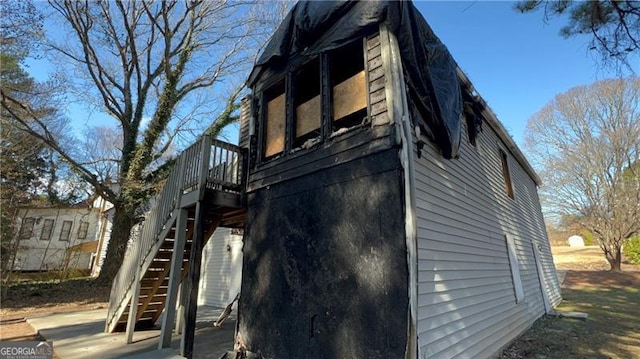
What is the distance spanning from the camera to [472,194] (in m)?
5.79

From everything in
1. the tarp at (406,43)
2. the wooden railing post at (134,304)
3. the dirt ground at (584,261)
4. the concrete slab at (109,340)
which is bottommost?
the concrete slab at (109,340)

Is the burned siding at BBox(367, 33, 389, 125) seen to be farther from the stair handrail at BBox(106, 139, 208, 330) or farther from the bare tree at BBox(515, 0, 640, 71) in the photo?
the stair handrail at BBox(106, 139, 208, 330)

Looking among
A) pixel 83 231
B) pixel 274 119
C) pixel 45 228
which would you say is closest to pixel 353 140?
pixel 274 119

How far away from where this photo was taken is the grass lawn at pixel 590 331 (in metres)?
5.27

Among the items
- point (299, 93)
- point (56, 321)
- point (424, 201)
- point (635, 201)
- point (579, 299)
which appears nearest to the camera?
point (424, 201)

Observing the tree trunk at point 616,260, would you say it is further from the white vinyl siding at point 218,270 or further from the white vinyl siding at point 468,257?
the white vinyl siding at point 218,270

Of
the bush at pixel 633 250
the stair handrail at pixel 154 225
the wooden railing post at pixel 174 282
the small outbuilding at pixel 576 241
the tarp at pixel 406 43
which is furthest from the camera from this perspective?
the small outbuilding at pixel 576 241

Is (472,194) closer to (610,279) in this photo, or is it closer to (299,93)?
(299,93)

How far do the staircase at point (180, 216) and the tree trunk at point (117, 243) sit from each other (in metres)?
6.80

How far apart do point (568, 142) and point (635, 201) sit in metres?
4.61

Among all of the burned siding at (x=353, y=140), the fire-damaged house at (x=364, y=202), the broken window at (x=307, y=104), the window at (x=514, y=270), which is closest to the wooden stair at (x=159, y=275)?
the fire-damaged house at (x=364, y=202)

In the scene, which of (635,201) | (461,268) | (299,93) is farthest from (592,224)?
(299,93)

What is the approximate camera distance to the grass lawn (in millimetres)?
5270

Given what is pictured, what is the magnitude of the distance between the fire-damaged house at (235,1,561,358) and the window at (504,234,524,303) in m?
0.94
